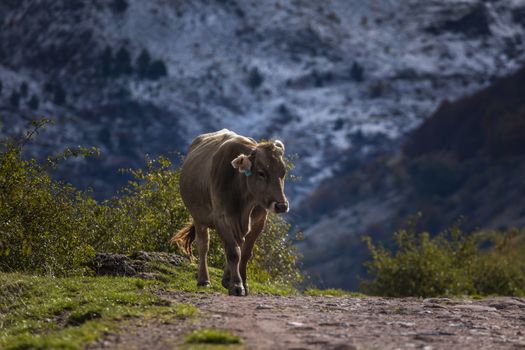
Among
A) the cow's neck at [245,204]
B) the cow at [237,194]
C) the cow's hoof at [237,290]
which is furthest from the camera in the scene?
the cow's neck at [245,204]

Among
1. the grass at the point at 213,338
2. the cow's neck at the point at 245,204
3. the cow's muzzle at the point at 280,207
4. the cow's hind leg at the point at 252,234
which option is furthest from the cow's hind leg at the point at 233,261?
the grass at the point at 213,338

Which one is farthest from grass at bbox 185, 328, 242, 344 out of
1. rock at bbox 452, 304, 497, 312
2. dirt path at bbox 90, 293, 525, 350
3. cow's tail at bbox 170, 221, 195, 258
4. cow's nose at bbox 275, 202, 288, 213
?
cow's tail at bbox 170, 221, 195, 258

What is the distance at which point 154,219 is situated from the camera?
95.8 feet

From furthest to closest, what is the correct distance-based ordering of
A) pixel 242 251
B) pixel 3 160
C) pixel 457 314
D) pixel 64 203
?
pixel 64 203 < pixel 3 160 < pixel 242 251 < pixel 457 314

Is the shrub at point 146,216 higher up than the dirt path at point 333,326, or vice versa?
the dirt path at point 333,326

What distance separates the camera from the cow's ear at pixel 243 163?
18297 millimetres

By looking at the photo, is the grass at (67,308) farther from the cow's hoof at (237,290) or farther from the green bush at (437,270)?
the green bush at (437,270)

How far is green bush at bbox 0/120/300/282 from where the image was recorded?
71.6 ft

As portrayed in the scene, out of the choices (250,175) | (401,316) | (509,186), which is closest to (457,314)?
(401,316)

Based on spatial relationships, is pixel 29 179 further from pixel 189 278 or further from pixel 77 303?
pixel 77 303

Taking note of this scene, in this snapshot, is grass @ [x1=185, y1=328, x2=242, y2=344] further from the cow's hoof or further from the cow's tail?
the cow's tail

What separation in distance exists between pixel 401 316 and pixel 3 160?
33.3 ft

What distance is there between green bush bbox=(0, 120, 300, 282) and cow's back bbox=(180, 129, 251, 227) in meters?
2.56

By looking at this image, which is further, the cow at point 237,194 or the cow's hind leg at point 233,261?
the cow's hind leg at point 233,261
